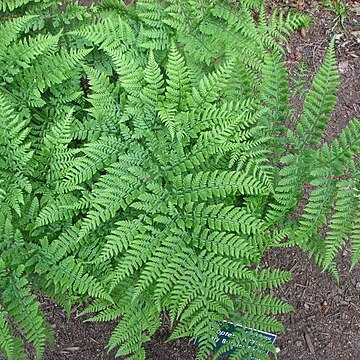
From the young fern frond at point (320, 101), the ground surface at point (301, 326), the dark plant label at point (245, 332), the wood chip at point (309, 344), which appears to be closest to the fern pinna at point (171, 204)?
the dark plant label at point (245, 332)

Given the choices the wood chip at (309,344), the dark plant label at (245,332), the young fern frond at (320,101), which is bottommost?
the wood chip at (309,344)

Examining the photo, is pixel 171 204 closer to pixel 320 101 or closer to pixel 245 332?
pixel 245 332

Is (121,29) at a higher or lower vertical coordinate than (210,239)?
higher

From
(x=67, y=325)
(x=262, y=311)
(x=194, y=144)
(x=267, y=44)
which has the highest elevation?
(x=267, y=44)

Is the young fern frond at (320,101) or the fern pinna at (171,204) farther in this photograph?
the young fern frond at (320,101)

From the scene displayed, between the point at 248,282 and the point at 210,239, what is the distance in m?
0.67

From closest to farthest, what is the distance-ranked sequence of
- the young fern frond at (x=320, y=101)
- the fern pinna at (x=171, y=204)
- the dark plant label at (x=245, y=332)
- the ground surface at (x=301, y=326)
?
the fern pinna at (x=171, y=204), the young fern frond at (x=320, y=101), the dark plant label at (x=245, y=332), the ground surface at (x=301, y=326)

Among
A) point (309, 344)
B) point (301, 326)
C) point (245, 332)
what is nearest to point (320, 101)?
point (245, 332)

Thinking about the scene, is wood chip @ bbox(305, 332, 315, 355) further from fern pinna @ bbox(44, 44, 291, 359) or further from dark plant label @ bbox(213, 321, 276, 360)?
fern pinna @ bbox(44, 44, 291, 359)

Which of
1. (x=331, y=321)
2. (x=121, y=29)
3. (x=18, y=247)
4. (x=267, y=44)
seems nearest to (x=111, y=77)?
(x=121, y=29)

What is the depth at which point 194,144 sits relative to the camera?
4.36 meters

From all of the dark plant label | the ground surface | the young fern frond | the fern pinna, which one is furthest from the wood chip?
the young fern frond

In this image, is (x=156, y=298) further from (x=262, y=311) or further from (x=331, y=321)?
(x=331, y=321)

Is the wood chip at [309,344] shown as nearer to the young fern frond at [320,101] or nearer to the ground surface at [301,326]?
the ground surface at [301,326]
